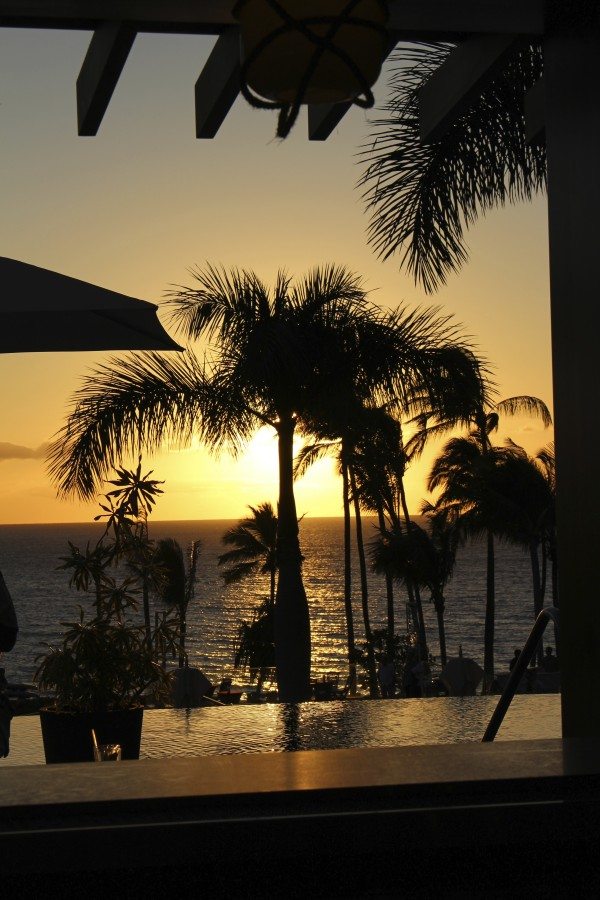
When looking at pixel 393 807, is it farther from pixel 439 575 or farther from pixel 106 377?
pixel 439 575

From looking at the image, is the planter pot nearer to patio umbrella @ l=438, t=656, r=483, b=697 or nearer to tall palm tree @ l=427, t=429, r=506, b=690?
patio umbrella @ l=438, t=656, r=483, b=697

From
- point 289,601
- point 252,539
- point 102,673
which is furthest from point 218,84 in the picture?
point 252,539

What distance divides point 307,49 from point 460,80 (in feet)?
3.77

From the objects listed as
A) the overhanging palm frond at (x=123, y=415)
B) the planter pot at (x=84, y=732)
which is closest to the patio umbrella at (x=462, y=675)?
the overhanging palm frond at (x=123, y=415)

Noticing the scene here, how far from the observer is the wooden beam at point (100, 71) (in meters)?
2.74

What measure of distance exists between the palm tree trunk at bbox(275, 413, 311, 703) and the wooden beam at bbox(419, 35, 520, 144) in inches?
296

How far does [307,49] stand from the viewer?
2.09 metres

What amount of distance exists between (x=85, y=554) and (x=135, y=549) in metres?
0.26

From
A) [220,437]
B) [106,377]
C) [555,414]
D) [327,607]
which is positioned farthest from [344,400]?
[327,607]

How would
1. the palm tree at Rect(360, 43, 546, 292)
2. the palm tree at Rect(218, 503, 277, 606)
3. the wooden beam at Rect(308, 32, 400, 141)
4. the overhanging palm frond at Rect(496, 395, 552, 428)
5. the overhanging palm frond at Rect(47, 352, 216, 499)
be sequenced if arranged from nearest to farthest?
the wooden beam at Rect(308, 32, 400, 141) → the palm tree at Rect(360, 43, 546, 292) → the overhanging palm frond at Rect(47, 352, 216, 499) → the overhanging palm frond at Rect(496, 395, 552, 428) → the palm tree at Rect(218, 503, 277, 606)

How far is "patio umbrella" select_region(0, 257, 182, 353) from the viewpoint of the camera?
11.2ft

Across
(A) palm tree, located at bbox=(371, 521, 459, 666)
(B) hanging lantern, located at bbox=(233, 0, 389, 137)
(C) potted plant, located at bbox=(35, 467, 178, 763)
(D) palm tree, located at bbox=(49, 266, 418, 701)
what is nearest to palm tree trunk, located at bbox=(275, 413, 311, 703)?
(D) palm tree, located at bbox=(49, 266, 418, 701)

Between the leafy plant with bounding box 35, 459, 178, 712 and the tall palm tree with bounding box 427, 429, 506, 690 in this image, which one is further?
the tall palm tree with bounding box 427, 429, 506, 690

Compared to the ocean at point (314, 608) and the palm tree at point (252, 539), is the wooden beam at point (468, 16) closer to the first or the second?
the palm tree at point (252, 539)
